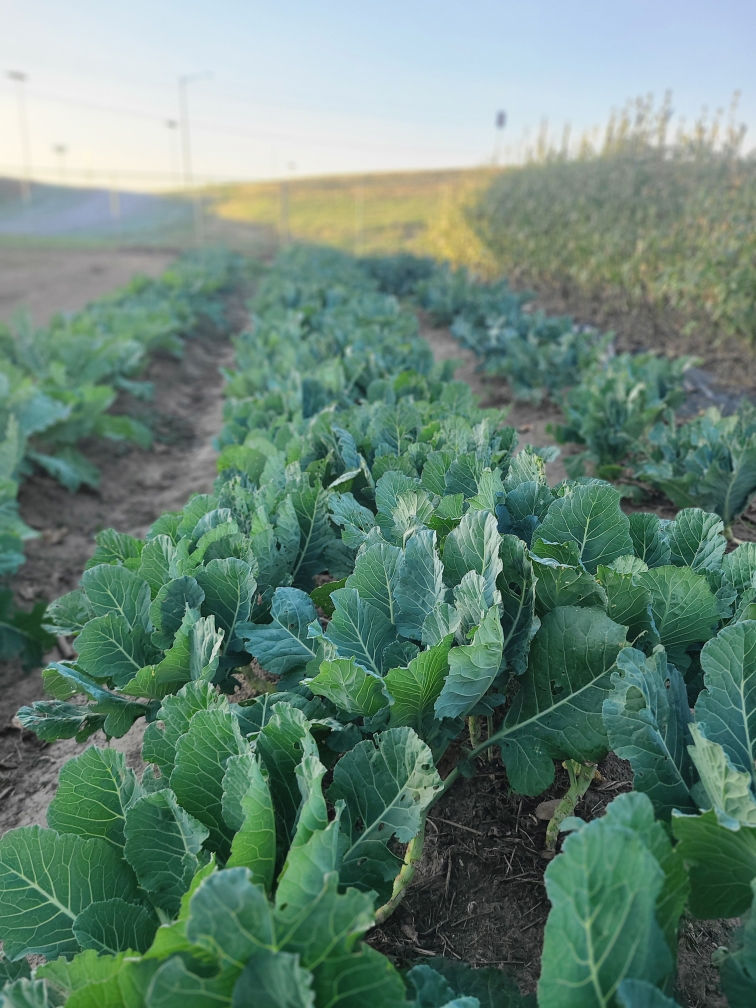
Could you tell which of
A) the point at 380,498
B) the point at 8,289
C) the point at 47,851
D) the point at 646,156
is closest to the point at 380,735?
the point at 47,851

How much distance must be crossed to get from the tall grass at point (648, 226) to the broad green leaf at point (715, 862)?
7163 millimetres

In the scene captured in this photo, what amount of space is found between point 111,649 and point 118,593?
156 mm

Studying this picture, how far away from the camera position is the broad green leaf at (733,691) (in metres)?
1.31

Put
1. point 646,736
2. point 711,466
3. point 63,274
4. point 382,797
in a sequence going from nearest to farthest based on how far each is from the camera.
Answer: point 646,736 → point 382,797 → point 711,466 → point 63,274

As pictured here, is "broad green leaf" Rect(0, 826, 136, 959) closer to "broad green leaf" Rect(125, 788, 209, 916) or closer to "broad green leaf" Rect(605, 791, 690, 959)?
"broad green leaf" Rect(125, 788, 209, 916)

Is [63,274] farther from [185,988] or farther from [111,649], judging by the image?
[185,988]

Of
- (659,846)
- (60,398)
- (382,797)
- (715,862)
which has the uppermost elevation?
(659,846)

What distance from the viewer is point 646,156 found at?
16406 mm

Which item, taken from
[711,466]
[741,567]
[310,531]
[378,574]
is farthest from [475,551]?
[711,466]

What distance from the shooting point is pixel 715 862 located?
111cm

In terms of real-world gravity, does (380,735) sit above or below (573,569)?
below

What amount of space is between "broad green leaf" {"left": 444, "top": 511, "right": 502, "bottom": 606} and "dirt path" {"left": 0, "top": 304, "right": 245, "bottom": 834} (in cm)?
145

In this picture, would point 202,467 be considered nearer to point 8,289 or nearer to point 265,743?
point 265,743

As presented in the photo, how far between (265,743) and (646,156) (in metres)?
18.5
